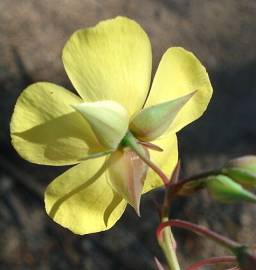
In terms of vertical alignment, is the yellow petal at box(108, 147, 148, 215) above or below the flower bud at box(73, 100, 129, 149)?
below

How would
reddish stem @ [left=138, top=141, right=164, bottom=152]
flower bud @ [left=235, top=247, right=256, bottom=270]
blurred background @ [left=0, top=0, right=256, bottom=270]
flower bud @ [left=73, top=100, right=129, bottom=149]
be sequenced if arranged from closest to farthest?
1. flower bud @ [left=235, top=247, right=256, bottom=270]
2. flower bud @ [left=73, top=100, right=129, bottom=149]
3. reddish stem @ [left=138, top=141, right=164, bottom=152]
4. blurred background @ [left=0, top=0, right=256, bottom=270]

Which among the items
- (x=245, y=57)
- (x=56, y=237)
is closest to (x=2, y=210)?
(x=56, y=237)

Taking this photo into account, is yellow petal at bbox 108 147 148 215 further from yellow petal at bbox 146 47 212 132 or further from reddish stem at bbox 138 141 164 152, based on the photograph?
yellow petal at bbox 146 47 212 132

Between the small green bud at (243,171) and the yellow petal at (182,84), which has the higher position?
the yellow petal at (182,84)

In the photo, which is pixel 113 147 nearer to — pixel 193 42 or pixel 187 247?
pixel 187 247

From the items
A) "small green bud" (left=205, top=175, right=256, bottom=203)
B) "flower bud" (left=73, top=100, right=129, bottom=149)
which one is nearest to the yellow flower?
"flower bud" (left=73, top=100, right=129, bottom=149)

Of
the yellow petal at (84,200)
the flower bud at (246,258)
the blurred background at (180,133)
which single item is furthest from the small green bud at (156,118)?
the blurred background at (180,133)

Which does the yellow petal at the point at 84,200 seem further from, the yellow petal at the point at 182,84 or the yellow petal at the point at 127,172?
the yellow petal at the point at 182,84

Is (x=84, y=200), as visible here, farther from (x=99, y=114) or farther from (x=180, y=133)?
(x=180, y=133)
